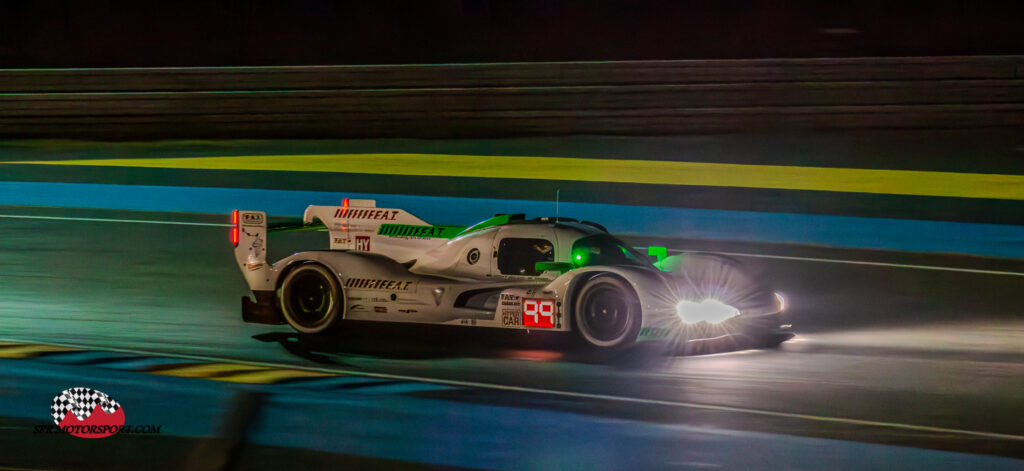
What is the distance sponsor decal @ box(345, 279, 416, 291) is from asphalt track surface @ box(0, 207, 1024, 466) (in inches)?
15.9

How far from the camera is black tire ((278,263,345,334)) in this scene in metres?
8.92

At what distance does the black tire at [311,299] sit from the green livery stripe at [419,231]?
58 cm

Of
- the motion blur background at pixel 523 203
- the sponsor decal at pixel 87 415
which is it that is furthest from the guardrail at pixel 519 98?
the sponsor decal at pixel 87 415

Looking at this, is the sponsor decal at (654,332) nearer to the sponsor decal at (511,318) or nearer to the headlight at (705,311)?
Answer: the headlight at (705,311)

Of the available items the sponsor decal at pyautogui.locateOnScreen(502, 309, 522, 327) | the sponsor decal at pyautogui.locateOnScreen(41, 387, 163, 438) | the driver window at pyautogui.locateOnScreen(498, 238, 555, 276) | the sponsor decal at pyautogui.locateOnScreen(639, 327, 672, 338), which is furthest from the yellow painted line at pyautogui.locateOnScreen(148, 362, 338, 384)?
the sponsor decal at pyautogui.locateOnScreen(639, 327, 672, 338)

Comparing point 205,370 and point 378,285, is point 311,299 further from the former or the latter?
point 205,370

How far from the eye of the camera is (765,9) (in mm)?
25141

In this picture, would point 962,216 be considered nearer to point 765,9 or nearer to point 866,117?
point 866,117

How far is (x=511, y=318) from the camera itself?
838 centimetres

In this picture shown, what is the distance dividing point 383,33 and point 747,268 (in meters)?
19.0

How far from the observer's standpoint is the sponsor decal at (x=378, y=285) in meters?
8.70

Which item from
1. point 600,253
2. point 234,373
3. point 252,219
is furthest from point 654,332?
point 252,219

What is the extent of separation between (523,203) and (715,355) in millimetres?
7392

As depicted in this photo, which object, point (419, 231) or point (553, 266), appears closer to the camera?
point (553, 266)
